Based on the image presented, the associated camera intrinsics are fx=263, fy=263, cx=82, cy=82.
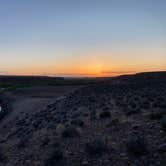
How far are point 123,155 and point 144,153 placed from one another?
0.71 metres

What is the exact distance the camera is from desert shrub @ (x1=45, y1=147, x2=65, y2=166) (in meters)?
9.41

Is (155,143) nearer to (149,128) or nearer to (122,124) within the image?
(149,128)

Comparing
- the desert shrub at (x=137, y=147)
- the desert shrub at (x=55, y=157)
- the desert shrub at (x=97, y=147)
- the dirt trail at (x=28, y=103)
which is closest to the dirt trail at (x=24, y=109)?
the dirt trail at (x=28, y=103)

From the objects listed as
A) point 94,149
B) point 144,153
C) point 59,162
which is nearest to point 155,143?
point 144,153

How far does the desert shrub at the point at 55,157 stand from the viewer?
30.9 ft

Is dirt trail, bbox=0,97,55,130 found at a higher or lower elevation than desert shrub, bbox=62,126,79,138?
lower

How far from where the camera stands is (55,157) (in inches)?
378

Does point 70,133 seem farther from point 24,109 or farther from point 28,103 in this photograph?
point 28,103

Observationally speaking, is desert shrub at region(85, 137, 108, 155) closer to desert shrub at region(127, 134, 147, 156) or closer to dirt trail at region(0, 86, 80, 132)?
desert shrub at region(127, 134, 147, 156)

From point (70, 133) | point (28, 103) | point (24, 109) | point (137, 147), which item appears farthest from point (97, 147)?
point (28, 103)

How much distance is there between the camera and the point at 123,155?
872 cm

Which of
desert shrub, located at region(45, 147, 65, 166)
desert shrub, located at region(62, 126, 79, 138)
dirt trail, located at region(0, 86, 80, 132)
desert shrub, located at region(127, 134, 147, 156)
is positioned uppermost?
desert shrub, located at region(127, 134, 147, 156)

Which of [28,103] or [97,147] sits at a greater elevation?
[97,147]

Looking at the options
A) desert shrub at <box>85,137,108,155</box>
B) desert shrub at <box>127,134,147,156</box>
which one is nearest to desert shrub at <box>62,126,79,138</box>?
desert shrub at <box>85,137,108,155</box>
